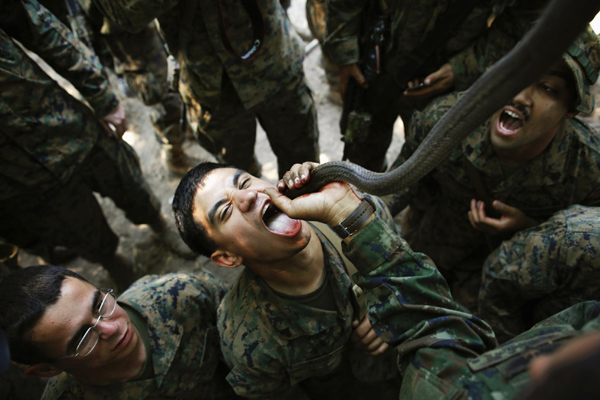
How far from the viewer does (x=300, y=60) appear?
3244 mm

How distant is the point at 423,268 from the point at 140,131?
5613mm

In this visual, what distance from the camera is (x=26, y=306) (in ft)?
5.38

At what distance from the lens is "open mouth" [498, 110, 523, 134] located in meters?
Answer: 2.05

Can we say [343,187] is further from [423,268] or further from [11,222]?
[11,222]

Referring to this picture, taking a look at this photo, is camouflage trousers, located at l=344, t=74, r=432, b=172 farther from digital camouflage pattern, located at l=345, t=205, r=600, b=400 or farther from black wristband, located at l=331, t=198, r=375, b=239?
digital camouflage pattern, located at l=345, t=205, r=600, b=400

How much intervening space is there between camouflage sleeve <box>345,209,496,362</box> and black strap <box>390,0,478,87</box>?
189 centimetres

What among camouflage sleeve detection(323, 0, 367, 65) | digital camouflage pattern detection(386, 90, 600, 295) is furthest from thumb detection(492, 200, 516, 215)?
camouflage sleeve detection(323, 0, 367, 65)

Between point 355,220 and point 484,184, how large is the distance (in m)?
1.40

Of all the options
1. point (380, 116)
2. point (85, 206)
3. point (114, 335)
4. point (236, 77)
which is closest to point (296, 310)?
point (114, 335)

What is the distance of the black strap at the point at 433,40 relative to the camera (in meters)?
2.40

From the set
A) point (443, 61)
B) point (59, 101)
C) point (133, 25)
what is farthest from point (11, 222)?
point (443, 61)

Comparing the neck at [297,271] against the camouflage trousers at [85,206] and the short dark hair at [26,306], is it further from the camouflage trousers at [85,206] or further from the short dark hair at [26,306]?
the camouflage trousers at [85,206]

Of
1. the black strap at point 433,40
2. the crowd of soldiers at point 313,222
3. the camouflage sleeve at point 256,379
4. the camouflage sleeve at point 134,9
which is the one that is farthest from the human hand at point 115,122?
the black strap at point 433,40

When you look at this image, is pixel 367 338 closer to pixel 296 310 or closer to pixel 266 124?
pixel 296 310
